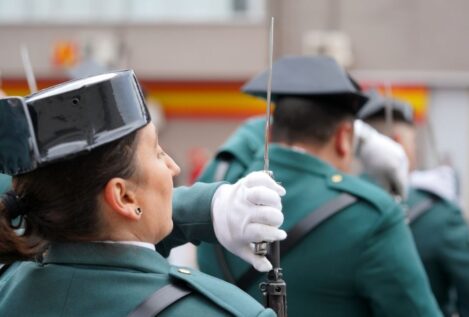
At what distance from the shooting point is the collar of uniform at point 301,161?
10.7 ft

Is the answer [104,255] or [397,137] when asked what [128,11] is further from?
[104,255]

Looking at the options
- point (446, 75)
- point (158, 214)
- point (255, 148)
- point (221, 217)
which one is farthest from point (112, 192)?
point (446, 75)

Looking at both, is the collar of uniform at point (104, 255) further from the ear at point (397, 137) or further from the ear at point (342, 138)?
the ear at point (397, 137)

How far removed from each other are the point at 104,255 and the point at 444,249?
101 inches

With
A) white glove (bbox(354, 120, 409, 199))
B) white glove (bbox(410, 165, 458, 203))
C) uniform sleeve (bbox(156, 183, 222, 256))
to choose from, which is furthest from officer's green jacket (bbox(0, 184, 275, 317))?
white glove (bbox(410, 165, 458, 203))

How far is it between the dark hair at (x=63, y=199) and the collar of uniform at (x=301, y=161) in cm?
141

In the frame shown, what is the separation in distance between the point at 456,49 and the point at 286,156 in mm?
14989

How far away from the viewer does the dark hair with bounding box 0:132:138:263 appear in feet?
6.15

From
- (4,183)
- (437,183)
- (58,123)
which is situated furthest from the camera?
(437,183)

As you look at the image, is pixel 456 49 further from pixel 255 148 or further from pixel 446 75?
pixel 255 148

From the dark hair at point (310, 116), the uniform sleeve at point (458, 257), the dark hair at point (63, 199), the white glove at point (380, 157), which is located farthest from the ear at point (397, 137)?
the dark hair at point (63, 199)

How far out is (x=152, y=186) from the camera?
196cm

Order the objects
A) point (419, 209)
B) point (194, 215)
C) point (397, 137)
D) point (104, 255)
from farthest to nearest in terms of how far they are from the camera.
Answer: point (397, 137)
point (419, 209)
point (194, 215)
point (104, 255)

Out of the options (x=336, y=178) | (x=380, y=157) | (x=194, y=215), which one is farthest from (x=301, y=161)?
(x=194, y=215)
